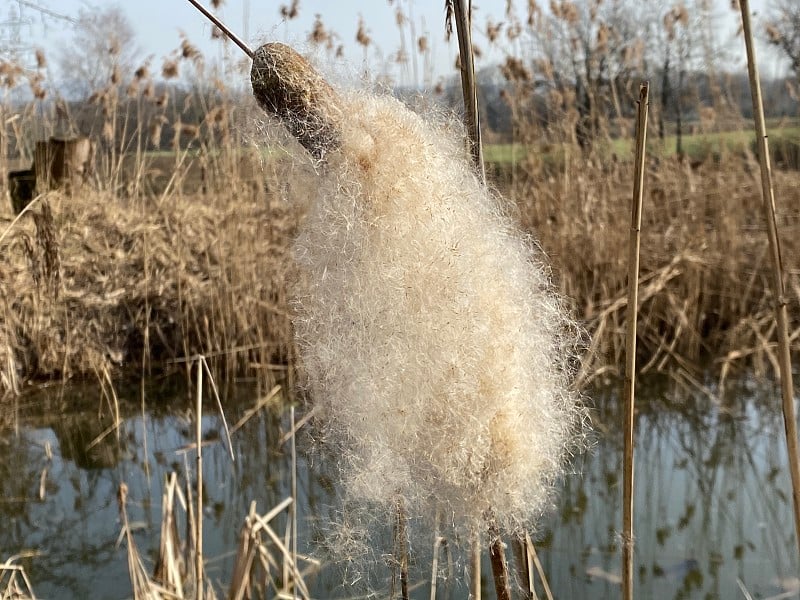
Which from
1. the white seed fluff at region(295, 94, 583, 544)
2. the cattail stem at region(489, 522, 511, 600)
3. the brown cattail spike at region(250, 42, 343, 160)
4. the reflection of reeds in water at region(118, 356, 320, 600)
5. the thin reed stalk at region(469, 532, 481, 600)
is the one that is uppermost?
the brown cattail spike at region(250, 42, 343, 160)

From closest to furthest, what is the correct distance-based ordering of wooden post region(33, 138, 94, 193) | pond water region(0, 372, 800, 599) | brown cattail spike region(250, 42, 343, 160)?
brown cattail spike region(250, 42, 343, 160) → pond water region(0, 372, 800, 599) → wooden post region(33, 138, 94, 193)

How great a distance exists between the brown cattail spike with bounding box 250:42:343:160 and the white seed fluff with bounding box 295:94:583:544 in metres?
0.01

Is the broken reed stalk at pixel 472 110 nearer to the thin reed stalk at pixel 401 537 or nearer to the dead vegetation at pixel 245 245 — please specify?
the thin reed stalk at pixel 401 537

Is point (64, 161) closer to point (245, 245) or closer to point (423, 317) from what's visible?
point (245, 245)

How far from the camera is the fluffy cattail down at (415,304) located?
0.48 metres

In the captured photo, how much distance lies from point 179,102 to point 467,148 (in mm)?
3211

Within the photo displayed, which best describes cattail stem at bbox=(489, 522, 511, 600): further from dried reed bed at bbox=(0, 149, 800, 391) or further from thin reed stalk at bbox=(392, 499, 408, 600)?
dried reed bed at bbox=(0, 149, 800, 391)

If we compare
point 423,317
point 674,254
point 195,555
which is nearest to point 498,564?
point 423,317

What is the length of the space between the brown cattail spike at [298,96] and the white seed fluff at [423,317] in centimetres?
1

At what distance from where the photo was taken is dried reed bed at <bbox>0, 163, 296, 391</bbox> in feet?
10.2

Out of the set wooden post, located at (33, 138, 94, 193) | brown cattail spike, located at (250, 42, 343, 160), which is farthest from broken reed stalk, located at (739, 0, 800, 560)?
wooden post, located at (33, 138, 94, 193)

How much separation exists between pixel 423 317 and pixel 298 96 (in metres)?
0.16

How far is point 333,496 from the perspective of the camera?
77.6 inches

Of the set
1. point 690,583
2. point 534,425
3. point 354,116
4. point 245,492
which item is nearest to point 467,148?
point 354,116
